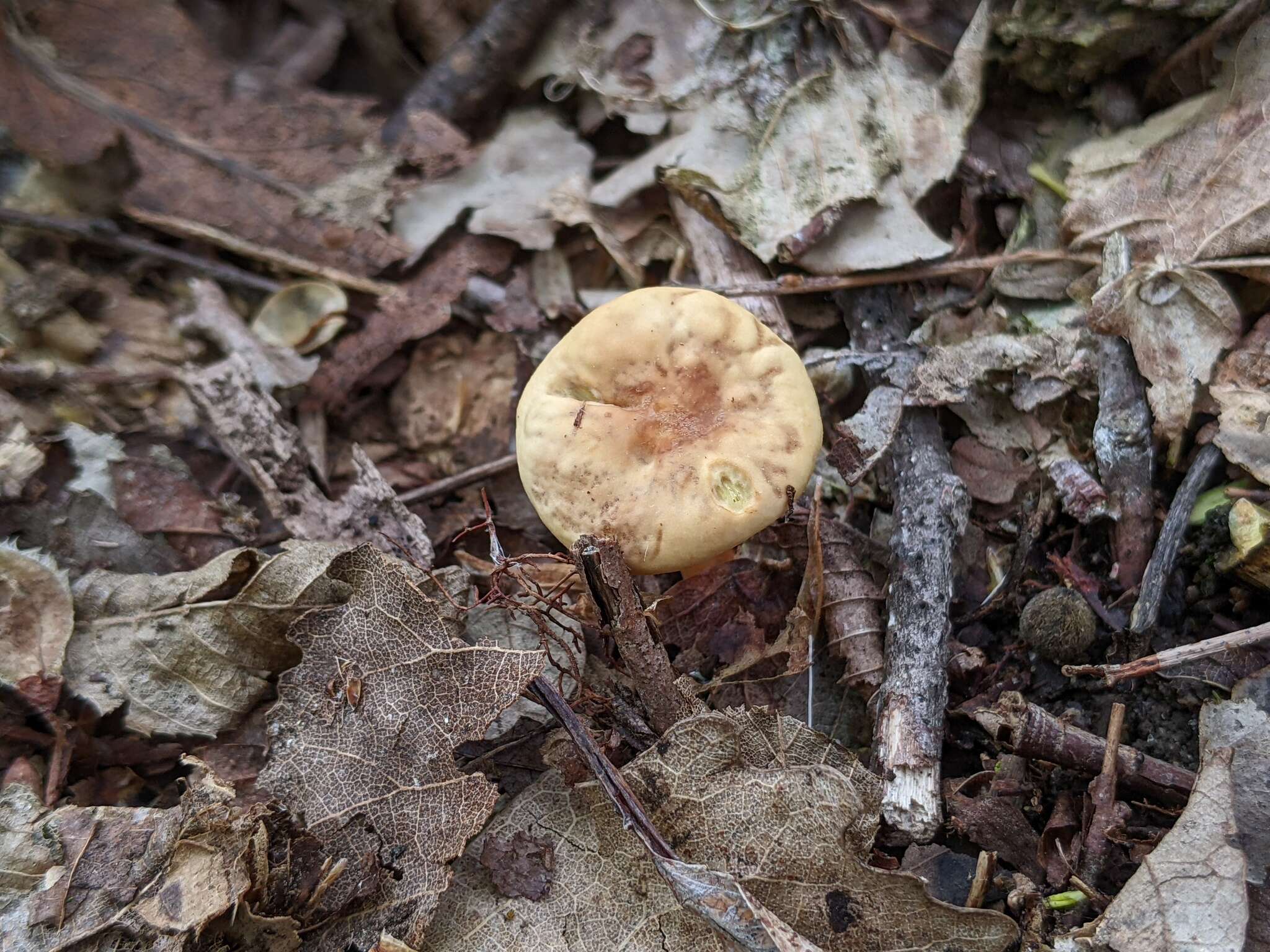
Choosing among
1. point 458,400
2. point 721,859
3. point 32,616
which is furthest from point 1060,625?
point 32,616

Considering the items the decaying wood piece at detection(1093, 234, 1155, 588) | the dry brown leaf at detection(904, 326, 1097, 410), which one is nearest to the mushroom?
the dry brown leaf at detection(904, 326, 1097, 410)

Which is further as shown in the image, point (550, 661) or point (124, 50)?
point (124, 50)

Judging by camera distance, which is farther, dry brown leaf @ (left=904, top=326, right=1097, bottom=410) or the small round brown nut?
dry brown leaf @ (left=904, top=326, right=1097, bottom=410)

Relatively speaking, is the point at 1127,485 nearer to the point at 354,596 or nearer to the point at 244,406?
A: the point at 354,596

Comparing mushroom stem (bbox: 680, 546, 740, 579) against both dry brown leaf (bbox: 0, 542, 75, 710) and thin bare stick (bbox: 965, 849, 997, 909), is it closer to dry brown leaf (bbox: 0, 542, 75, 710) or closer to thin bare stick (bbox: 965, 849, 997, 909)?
thin bare stick (bbox: 965, 849, 997, 909)

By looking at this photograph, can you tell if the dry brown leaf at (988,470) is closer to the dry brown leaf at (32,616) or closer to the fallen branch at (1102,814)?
the fallen branch at (1102,814)

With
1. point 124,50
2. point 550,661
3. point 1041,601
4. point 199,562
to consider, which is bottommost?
point 199,562

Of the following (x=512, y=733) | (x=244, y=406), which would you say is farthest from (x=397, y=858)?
(x=244, y=406)
